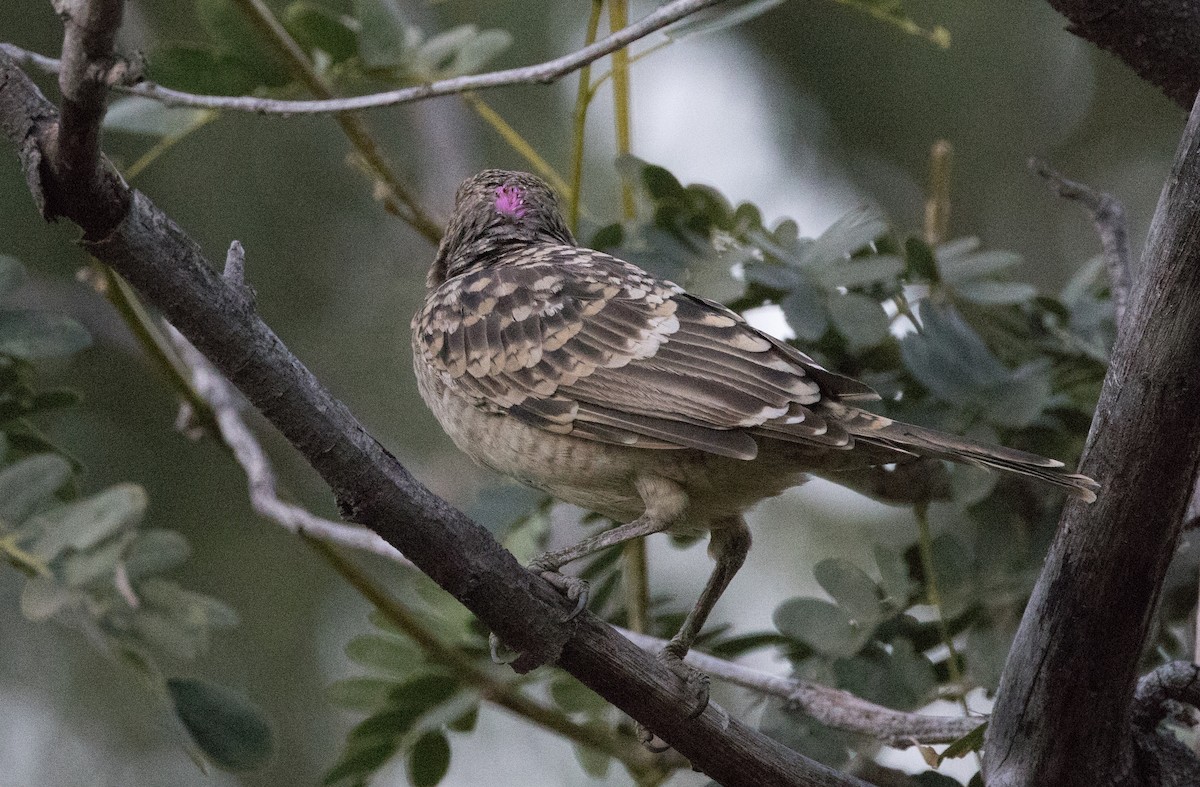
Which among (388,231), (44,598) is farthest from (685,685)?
(388,231)

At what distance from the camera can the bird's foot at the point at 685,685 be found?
8.91ft

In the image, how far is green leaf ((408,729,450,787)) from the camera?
3.79 m

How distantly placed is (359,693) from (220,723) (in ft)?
2.16

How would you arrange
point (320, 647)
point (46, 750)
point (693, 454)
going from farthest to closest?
point (320, 647), point (46, 750), point (693, 454)

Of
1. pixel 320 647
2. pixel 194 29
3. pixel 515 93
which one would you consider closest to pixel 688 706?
pixel 320 647

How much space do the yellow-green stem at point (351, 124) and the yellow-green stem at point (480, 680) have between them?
1131mm

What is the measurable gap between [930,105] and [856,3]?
4.86 m

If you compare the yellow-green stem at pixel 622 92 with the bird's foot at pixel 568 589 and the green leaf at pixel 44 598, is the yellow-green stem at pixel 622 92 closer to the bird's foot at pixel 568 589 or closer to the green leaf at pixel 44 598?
the bird's foot at pixel 568 589

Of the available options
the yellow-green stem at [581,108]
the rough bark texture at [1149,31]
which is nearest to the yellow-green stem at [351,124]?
the yellow-green stem at [581,108]

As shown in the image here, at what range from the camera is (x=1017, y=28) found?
862 centimetres

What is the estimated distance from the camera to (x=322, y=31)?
13.5ft

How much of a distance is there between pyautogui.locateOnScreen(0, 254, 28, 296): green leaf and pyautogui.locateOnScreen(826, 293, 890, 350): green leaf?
216 centimetres

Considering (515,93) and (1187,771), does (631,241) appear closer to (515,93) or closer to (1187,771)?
(1187,771)

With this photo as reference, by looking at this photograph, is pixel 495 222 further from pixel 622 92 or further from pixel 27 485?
pixel 27 485
